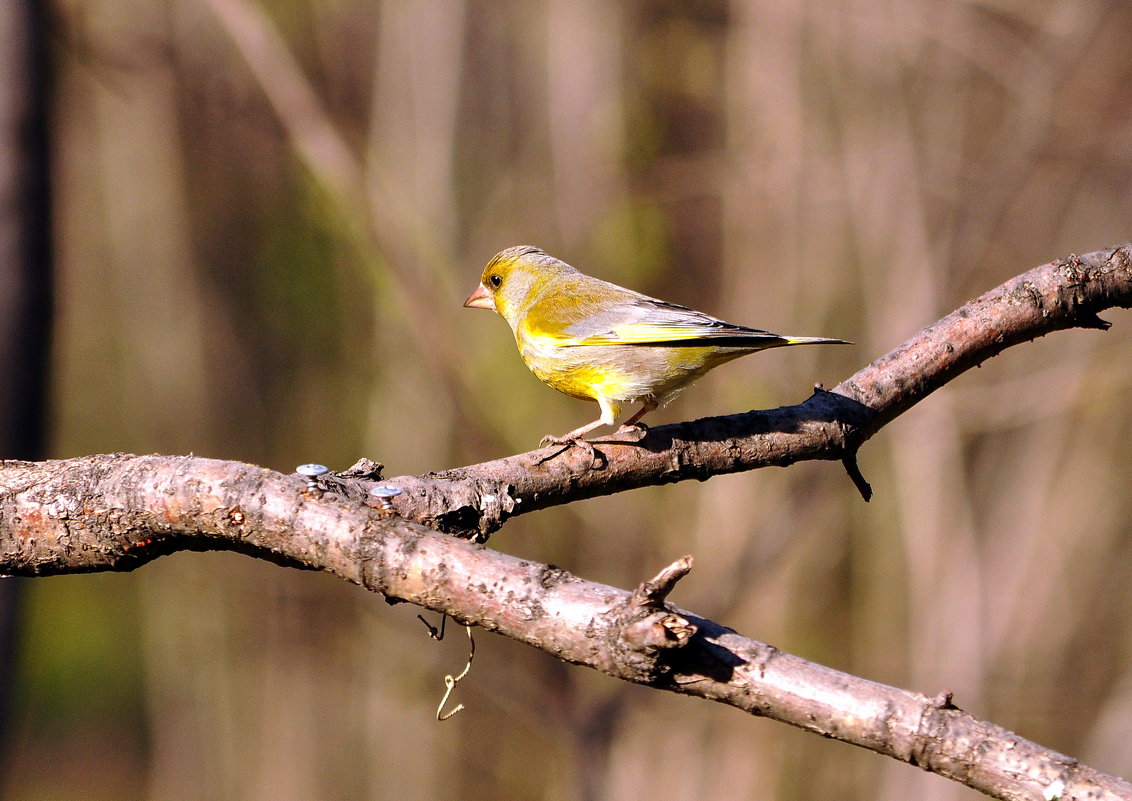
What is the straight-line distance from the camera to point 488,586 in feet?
5.56

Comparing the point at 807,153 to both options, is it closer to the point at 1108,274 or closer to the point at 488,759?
the point at 1108,274

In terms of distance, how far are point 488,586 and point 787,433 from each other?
1.15 metres

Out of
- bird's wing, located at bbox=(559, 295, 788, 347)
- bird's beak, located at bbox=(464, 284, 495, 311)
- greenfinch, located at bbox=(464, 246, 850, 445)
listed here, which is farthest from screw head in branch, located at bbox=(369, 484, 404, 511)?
bird's beak, located at bbox=(464, 284, 495, 311)

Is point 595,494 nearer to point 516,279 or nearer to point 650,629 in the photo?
point 650,629

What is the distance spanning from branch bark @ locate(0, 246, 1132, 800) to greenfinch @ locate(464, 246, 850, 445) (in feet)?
1.05

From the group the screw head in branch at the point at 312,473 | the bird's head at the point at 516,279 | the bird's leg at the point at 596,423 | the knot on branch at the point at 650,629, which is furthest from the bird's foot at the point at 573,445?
the bird's head at the point at 516,279

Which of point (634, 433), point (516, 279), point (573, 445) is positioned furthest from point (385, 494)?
point (516, 279)

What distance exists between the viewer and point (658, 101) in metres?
7.53

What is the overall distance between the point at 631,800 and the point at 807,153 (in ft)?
15.3

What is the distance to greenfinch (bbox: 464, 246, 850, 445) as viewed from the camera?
2977mm

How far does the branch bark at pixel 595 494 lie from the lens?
4.97 ft

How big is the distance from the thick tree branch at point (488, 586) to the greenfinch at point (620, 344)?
1038 millimetres

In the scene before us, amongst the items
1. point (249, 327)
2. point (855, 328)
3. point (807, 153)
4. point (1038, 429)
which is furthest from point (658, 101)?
point (249, 327)

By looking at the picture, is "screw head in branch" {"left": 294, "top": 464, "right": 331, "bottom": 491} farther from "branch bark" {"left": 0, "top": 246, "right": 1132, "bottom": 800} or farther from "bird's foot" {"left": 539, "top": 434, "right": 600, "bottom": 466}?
"bird's foot" {"left": 539, "top": 434, "right": 600, "bottom": 466}
